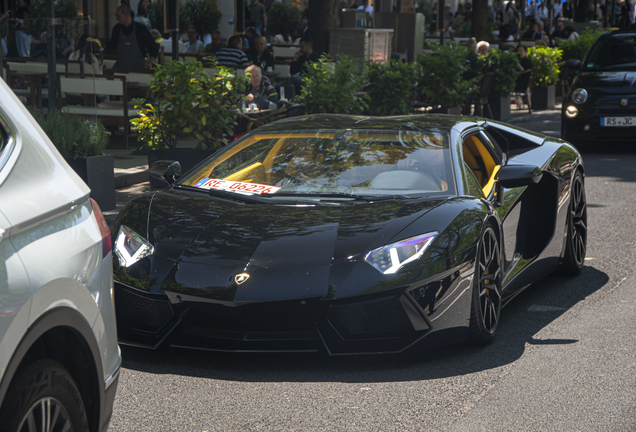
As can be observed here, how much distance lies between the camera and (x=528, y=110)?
67.1ft

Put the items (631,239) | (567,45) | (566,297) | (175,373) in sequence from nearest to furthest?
1. (175,373)
2. (566,297)
3. (631,239)
4. (567,45)

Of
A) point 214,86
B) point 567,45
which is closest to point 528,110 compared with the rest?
point 567,45

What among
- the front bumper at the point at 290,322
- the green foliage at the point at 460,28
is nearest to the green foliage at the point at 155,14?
the green foliage at the point at 460,28

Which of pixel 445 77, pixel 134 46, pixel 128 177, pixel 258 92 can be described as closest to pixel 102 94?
pixel 258 92

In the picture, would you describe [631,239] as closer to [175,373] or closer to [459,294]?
[459,294]

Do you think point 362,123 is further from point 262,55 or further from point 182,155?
point 262,55

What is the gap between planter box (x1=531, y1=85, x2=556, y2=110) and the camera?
833 inches

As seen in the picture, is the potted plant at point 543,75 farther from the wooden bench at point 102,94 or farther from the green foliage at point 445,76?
the wooden bench at point 102,94

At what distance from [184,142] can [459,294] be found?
20.0ft

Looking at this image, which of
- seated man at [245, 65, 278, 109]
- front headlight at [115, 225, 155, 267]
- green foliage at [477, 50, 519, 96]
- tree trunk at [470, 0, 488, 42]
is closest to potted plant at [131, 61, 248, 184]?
seated man at [245, 65, 278, 109]

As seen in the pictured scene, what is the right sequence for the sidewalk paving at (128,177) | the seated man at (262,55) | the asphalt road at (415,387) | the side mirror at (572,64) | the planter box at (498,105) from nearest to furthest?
the asphalt road at (415,387)
the sidewalk paving at (128,177)
the side mirror at (572,64)
the planter box at (498,105)
the seated man at (262,55)

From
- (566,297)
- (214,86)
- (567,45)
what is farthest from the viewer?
(567,45)

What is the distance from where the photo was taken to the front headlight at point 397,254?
4133 mm

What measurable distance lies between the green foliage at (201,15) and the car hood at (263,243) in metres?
22.8
